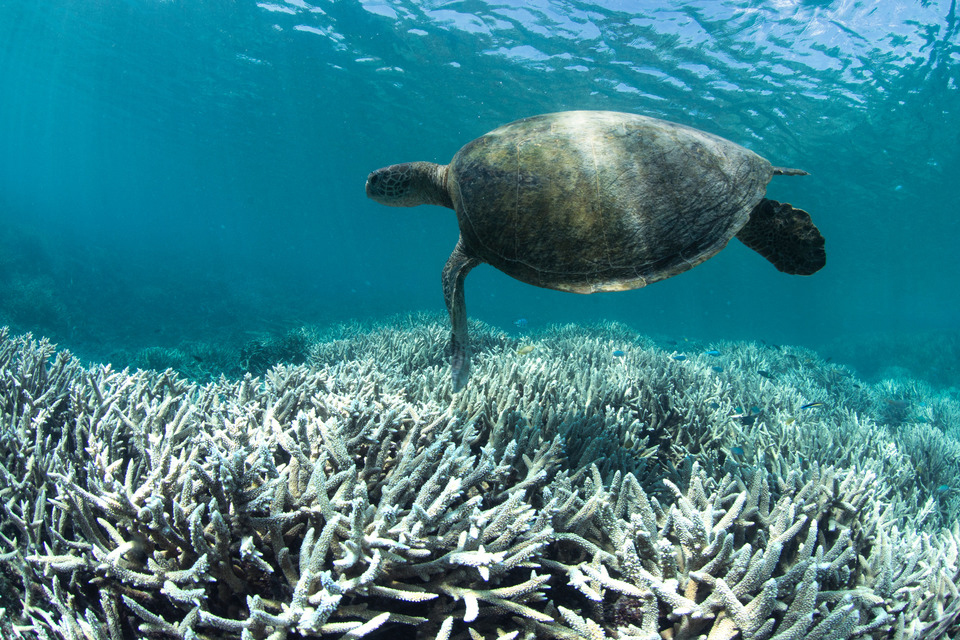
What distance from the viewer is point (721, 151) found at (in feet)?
9.72

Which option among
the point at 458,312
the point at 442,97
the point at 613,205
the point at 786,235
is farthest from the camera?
the point at 442,97

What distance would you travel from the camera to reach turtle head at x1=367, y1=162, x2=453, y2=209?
378 cm

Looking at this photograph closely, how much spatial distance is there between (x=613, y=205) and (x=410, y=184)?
2.13 metres

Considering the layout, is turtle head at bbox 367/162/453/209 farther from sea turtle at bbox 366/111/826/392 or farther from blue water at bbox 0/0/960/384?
blue water at bbox 0/0/960/384

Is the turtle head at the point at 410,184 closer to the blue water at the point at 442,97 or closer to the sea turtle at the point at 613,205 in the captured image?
the sea turtle at the point at 613,205

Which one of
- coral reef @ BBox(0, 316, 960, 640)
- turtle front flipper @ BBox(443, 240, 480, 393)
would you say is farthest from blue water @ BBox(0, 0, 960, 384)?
turtle front flipper @ BBox(443, 240, 480, 393)

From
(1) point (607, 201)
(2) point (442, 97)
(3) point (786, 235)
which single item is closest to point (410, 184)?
(1) point (607, 201)

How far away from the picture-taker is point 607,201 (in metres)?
2.68

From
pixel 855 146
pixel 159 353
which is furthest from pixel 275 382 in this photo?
pixel 855 146

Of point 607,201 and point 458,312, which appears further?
point 458,312

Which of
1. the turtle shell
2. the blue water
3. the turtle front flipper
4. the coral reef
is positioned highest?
the blue water

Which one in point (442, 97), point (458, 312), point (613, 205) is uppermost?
point (442, 97)

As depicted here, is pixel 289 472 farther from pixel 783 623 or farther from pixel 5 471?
pixel 783 623

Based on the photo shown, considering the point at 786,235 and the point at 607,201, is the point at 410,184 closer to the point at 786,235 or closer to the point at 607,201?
the point at 607,201
